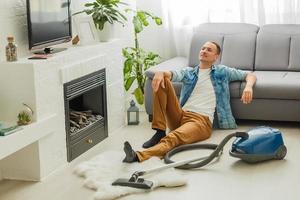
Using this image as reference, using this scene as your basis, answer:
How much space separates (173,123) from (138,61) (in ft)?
3.76

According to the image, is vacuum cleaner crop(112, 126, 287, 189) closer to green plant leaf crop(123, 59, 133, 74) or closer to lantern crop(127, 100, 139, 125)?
lantern crop(127, 100, 139, 125)

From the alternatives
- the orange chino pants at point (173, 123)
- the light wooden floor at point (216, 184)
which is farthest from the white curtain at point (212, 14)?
the light wooden floor at point (216, 184)

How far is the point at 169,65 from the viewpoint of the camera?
5328mm

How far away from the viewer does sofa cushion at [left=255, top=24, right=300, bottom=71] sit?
17.1 ft

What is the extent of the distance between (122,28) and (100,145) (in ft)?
5.00

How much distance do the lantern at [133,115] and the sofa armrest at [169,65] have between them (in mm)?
337

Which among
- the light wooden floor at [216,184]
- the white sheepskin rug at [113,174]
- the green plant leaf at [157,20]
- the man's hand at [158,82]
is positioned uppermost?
the green plant leaf at [157,20]

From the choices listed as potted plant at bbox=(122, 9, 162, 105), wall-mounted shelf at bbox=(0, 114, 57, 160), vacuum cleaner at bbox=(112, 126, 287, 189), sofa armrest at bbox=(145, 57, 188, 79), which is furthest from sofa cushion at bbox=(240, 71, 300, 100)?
wall-mounted shelf at bbox=(0, 114, 57, 160)

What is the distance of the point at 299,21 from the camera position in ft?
18.2

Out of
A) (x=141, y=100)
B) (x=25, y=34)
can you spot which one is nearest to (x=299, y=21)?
(x=141, y=100)

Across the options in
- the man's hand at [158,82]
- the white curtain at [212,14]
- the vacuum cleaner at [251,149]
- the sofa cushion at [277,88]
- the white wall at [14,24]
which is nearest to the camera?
the white wall at [14,24]

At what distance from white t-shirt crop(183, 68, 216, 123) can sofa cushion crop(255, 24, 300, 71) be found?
34.4 inches

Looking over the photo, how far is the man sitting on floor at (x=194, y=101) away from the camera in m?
4.28

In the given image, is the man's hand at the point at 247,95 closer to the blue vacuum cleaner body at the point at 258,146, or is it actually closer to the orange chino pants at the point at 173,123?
the orange chino pants at the point at 173,123
